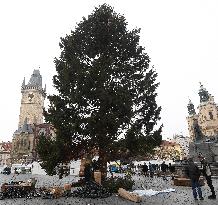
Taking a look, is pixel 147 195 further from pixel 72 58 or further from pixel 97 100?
pixel 72 58

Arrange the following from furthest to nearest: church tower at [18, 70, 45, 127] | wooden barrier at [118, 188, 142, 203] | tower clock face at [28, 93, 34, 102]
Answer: tower clock face at [28, 93, 34, 102]
church tower at [18, 70, 45, 127]
wooden barrier at [118, 188, 142, 203]

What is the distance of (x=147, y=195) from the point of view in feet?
49.4

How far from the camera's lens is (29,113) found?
11650cm

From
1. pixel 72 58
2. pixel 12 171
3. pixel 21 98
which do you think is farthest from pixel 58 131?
pixel 21 98

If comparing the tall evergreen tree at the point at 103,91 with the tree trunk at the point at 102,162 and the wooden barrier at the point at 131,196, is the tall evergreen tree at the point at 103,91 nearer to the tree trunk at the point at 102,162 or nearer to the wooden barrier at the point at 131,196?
the tree trunk at the point at 102,162

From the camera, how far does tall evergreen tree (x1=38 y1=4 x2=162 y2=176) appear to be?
17.8 metres

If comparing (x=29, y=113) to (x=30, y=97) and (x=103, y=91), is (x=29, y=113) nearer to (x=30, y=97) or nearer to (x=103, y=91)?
(x=30, y=97)

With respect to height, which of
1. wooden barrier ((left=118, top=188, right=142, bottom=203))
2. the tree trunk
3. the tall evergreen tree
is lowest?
wooden barrier ((left=118, top=188, right=142, bottom=203))

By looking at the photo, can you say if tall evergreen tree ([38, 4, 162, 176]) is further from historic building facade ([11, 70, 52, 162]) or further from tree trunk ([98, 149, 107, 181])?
historic building facade ([11, 70, 52, 162])

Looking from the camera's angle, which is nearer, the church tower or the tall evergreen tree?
the tall evergreen tree

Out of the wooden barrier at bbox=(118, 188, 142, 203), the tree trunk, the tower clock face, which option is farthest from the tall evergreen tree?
the tower clock face

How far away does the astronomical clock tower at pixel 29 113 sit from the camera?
92.2m

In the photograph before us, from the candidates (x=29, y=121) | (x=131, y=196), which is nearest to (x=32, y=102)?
(x=29, y=121)

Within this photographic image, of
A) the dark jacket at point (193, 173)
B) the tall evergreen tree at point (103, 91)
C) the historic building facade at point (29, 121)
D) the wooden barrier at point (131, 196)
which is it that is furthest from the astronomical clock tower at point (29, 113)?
the dark jacket at point (193, 173)
